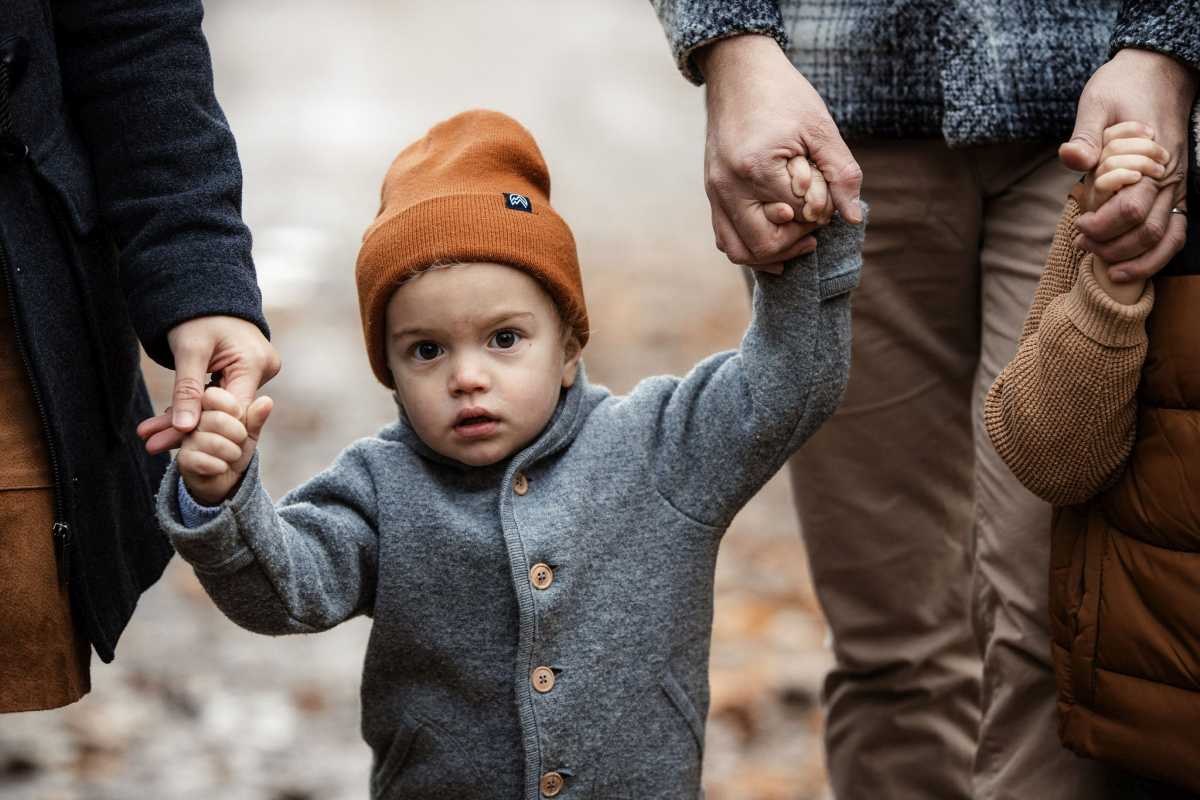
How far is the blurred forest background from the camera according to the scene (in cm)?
336

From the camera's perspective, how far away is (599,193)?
1009 centimetres

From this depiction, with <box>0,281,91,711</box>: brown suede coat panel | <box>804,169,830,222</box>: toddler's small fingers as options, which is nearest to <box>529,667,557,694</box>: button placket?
<box>0,281,91,711</box>: brown suede coat panel

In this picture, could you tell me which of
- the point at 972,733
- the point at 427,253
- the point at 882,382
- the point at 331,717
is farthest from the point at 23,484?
the point at 331,717

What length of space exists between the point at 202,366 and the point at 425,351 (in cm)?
35

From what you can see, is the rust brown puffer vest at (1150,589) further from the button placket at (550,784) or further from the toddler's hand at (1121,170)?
the button placket at (550,784)

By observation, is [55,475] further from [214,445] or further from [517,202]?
[517,202]

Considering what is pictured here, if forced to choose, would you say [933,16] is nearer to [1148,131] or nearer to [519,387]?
[1148,131]

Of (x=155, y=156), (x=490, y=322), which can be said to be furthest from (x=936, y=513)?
(x=155, y=156)

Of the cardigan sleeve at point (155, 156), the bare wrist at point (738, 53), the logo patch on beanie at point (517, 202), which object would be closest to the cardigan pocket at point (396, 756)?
the cardigan sleeve at point (155, 156)

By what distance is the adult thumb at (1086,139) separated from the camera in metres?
1.83

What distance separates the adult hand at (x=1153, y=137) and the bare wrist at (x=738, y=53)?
0.42 metres

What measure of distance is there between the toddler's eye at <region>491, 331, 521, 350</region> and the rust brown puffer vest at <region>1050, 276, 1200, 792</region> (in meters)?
0.82

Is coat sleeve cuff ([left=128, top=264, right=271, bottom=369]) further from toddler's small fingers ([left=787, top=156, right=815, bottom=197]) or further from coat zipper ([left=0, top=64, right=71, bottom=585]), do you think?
toddler's small fingers ([left=787, top=156, right=815, bottom=197])

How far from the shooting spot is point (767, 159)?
6.13 feet
